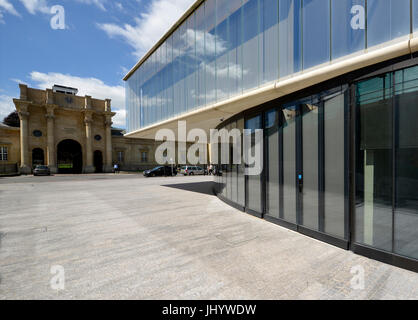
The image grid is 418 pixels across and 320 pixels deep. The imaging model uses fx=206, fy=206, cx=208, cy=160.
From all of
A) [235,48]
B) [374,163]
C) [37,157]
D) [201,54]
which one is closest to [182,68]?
[201,54]

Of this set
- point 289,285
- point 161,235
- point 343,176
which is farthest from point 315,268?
point 161,235

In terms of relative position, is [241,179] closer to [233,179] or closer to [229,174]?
[233,179]

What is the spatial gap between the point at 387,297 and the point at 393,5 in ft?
18.5

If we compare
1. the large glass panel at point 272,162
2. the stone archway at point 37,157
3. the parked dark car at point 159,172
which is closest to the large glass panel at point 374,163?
the large glass panel at point 272,162

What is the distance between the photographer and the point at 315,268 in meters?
4.09

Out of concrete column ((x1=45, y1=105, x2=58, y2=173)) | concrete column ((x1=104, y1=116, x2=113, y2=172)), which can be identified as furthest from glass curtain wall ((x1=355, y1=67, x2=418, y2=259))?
concrete column ((x1=45, y1=105, x2=58, y2=173))

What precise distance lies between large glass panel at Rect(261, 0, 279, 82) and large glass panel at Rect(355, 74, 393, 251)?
2828 mm

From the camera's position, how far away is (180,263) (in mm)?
4301

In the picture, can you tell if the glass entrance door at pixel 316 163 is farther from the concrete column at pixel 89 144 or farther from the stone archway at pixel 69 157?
the stone archway at pixel 69 157

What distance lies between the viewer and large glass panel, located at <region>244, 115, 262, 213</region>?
308 inches

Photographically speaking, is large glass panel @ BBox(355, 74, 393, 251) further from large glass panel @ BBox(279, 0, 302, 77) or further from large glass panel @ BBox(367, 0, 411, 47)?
large glass panel @ BBox(279, 0, 302, 77)

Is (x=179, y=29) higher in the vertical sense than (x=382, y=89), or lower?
higher

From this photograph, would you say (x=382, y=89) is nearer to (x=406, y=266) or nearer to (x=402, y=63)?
(x=402, y=63)

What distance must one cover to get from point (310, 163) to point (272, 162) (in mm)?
1487
